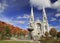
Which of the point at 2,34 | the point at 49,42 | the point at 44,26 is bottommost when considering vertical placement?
the point at 49,42

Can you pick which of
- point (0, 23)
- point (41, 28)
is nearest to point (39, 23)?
point (41, 28)

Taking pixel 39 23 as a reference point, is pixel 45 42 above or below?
below

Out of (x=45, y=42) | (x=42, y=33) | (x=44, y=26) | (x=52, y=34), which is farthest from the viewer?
(x=44, y=26)

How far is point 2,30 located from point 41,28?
50.2 feet

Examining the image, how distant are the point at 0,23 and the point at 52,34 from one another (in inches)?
600

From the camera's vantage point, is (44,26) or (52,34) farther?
(44,26)

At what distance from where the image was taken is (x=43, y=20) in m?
46.6

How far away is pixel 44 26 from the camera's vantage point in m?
46.0

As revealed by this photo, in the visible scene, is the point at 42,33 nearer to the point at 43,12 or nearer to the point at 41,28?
the point at 41,28

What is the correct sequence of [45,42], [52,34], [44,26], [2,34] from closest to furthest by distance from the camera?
1. [45,42]
2. [2,34]
3. [52,34]
4. [44,26]

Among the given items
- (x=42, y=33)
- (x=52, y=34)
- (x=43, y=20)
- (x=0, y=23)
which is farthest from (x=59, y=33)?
(x=0, y=23)

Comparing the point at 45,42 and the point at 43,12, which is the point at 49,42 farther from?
the point at 43,12

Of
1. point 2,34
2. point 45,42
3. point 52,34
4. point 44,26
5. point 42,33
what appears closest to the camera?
point 45,42

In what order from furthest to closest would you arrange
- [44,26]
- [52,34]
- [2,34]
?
1. [44,26]
2. [52,34]
3. [2,34]
